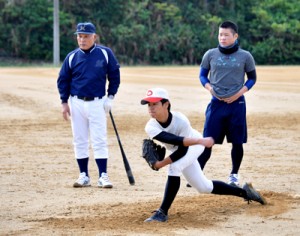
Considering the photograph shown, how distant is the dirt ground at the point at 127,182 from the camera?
295 inches

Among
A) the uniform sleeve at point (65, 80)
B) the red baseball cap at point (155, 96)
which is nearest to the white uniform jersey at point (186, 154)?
the red baseball cap at point (155, 96)

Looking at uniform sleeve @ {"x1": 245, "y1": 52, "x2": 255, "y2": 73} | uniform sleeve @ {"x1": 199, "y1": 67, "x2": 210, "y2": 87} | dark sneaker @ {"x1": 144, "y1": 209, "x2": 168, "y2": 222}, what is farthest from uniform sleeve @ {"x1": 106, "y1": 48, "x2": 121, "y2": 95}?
dark sneaker @ {"x1": 144, "y1": 209, "x2": 168, "y2": 222}

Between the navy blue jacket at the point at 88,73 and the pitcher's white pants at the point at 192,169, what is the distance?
7.56 ft

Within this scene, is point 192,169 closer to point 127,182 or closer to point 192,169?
point 192,169

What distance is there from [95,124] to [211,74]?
139cm

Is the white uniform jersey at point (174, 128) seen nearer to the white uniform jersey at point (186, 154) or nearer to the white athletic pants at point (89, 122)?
the white uniform jersey at point (186, 154)

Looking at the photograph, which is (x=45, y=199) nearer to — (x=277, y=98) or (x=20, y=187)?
(x=20, y=187)

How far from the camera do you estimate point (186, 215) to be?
792 cm

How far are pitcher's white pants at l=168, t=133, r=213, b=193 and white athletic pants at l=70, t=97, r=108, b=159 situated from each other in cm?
222

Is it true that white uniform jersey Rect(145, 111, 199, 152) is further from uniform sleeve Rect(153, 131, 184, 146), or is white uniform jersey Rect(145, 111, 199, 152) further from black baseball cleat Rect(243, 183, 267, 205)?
black baseball cleat Rect(243, 183, 267, 205)

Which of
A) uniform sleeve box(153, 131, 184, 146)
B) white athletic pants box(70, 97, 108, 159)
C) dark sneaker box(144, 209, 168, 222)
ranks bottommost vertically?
Answer: dark sneaker box(144, 209, 168, 222)

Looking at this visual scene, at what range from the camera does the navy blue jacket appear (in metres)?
9.70

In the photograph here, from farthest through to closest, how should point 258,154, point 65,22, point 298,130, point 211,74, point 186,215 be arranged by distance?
point 65,22 < point 298,130 < point 258,154 < point 211,74 < point 186,215

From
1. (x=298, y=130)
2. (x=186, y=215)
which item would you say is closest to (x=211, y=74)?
(x=186, y=215)
